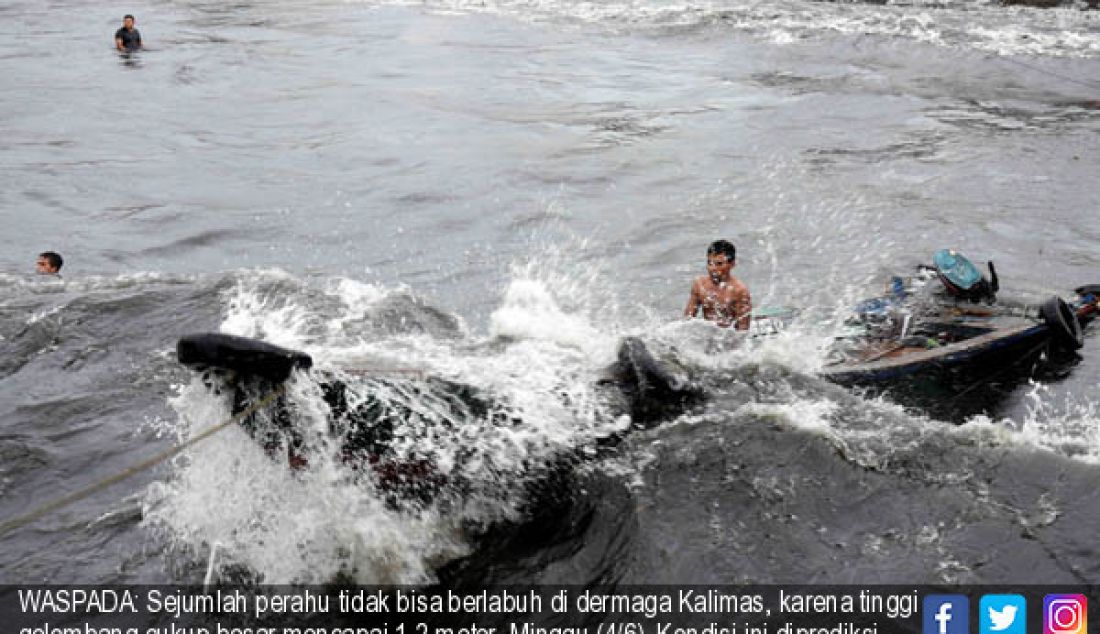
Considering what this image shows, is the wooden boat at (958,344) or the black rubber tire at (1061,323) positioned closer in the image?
the wooden boat at (958,344)

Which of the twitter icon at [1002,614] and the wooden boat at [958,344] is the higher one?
the wooden boat at [958,344]

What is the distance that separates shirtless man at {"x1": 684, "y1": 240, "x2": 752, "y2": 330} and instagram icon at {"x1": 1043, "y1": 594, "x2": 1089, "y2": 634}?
332 cm

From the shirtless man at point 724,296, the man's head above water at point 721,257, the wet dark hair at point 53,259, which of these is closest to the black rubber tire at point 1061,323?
the shirtless man at point 724,296

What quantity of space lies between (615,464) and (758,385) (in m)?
1.33

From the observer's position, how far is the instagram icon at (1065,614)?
4555 mm

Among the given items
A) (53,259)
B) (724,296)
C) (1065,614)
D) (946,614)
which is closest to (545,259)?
(724,296)

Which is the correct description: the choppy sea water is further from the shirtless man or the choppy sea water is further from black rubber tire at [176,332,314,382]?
the shirtless man

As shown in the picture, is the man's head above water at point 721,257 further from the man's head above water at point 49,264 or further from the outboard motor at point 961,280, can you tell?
the man's head above water at point 49,264

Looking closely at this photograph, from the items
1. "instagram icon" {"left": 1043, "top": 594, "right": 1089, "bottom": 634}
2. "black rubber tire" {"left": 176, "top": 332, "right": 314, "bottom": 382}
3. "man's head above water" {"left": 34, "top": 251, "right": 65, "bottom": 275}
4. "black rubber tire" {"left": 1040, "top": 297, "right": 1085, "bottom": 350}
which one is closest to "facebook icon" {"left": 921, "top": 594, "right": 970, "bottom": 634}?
"instagram icon" {"left": 1043, "top": 594, "right": 1089, "bottom": 634}

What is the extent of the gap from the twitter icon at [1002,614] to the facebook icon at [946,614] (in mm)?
72

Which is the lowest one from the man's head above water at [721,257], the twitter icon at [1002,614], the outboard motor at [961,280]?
the twitter icon at [1002,614]

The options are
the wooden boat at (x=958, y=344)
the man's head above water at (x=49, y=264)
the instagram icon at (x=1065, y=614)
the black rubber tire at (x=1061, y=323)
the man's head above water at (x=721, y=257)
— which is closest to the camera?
the instagram icon at (x=1065, y=614)

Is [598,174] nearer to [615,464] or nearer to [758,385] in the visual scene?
[758,385]

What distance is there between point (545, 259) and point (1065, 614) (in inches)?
282
